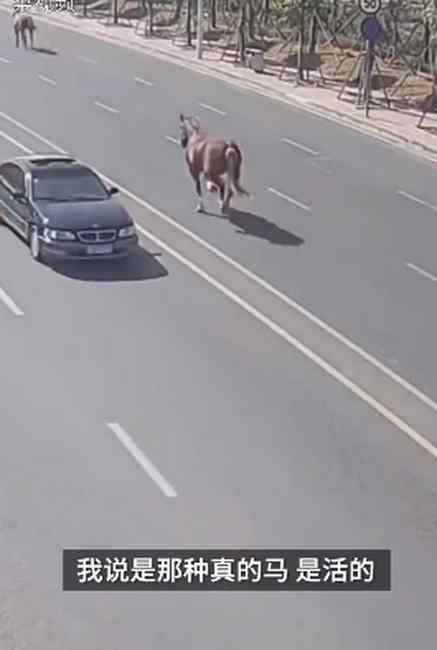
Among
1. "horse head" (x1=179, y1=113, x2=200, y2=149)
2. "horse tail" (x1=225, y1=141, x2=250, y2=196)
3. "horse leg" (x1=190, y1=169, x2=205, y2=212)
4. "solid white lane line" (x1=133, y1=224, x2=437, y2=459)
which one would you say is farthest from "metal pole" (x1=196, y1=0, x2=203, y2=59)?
"solid white lane line" (x1=133, y1=224, x2=437, y2=459)

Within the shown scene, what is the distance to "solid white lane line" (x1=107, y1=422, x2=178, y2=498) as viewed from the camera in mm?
15148

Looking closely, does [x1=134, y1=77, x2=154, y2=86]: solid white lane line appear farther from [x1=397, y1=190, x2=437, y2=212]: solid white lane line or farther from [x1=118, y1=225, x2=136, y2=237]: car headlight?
[x1=118, y1=225, x2=136, y2=237]: car headlight

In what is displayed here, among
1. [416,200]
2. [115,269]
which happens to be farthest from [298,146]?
[115,269]

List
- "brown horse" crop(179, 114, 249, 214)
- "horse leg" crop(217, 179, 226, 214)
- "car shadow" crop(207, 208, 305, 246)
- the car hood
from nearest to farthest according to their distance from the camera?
the car hood → "car shadow" crop(207, 208, 305, 246) → "brown horse" crop(179, 114, 249, 214) → "horse leg" crop(217, 179, 226, 214)

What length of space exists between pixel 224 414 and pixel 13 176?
1020 centimetres

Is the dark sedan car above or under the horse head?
under

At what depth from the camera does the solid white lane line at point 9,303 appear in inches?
842

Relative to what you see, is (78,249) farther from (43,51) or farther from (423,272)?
(43,51)

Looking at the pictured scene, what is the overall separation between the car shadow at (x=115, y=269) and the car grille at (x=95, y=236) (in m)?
0.48

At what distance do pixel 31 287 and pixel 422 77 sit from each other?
93.6ft

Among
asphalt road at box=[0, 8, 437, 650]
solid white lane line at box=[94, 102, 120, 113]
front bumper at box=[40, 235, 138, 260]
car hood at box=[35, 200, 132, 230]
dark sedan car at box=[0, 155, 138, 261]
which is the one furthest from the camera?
solid white lane line at box=[94, 102, 120, 113]

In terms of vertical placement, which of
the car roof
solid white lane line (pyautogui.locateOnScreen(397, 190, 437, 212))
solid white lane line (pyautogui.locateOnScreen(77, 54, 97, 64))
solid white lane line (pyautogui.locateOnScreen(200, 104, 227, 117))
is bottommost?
solid white lane line (pyautogui.locateOnScreen(397, 190, 437, 212))

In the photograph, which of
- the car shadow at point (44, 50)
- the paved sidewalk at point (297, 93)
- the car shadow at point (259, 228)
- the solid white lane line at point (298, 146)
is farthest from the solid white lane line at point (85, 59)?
the car shadow at point (259, 228)

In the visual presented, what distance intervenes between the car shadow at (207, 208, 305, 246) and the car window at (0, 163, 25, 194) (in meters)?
3.89
